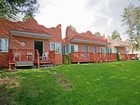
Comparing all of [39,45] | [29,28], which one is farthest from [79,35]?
[29,28]

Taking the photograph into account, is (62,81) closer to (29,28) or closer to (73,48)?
(29,28)

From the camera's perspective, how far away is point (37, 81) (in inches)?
520

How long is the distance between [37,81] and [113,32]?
2801 inches

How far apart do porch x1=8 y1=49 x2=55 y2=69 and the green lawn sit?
481 centimetres

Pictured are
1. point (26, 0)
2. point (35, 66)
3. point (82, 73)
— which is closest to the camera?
point (26, 0)

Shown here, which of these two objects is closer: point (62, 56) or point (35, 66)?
point (35, 66)

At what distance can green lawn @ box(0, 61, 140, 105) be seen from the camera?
36.9ft

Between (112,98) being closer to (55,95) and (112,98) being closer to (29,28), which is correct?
(55,95)

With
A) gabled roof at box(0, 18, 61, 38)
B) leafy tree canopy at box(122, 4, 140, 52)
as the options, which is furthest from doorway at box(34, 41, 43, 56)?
leafy tree canopy at box(122, 4, 140, 52)

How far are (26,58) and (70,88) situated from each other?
29.4ft

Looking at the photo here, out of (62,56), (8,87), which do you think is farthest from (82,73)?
(62,56)

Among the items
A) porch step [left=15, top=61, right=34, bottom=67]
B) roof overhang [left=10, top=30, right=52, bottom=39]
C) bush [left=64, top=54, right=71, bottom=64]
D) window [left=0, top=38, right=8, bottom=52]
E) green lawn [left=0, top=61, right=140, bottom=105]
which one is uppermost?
roof overhang [left=10, top=30, right=52, bottom=39]

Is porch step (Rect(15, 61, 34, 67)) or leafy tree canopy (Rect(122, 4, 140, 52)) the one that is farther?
leafy tree canopy (Rect(122, 4, 140, 52))

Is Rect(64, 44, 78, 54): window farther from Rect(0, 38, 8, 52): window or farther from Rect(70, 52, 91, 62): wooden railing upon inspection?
Rect(0, 38, 8, 52): window
